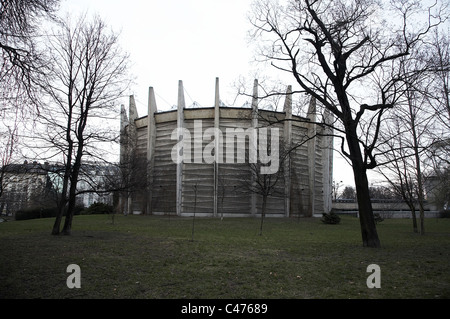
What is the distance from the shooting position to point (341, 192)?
11425 centimetres

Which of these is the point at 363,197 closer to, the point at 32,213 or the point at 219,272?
the point at 219,272

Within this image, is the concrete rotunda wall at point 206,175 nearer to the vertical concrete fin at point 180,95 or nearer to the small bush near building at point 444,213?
the vertical concrete fin at point 180,95

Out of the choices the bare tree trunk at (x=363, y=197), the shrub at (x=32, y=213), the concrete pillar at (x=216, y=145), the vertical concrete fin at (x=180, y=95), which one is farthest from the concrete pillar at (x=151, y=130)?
the bare tree trunk at (x=363, y=197)

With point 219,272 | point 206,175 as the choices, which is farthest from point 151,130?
point 219,272

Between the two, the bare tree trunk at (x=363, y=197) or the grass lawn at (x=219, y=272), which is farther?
the bare tree trunk at (x=363, y=197)

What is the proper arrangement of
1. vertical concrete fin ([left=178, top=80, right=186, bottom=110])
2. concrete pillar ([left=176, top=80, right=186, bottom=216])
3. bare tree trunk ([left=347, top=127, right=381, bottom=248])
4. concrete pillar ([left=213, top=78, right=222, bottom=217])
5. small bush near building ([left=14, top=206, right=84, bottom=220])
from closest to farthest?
bare tree trunk ([left=347, top=127, right=381, bottom=248]) → small bush near building ([left=14, top=206, right=84, bottom=220]) → concrete pillar ([left=213, top=78, right=222, bottom=217]) → concrete pillar ([left=176, top=80, right=186, bottom=216]) → vertical concrete fin ([left=178, top=80, right=186, bottom=110])

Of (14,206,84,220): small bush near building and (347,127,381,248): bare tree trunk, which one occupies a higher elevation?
(347,127,381,248): bare tree trunk

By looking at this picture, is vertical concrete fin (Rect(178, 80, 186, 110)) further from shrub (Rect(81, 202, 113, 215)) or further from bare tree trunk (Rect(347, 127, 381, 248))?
bare tree trunk (Rect(347, 127, 381, 248))

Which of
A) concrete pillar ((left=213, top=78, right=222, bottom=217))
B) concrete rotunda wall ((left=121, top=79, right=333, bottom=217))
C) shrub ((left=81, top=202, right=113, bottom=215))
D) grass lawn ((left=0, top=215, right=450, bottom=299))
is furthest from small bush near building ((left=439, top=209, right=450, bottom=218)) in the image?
shrub ((left=81, top=202, right=113, bottom=215))

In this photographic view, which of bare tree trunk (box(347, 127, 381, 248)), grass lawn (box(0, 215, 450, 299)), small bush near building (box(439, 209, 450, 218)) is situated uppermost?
bare tree trunk (box(347, 127, 381, 248))

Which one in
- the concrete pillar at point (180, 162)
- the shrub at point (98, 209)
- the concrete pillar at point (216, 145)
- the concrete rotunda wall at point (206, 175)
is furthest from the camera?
the shrub at point (98, 209)

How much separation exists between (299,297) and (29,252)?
8539 mm
